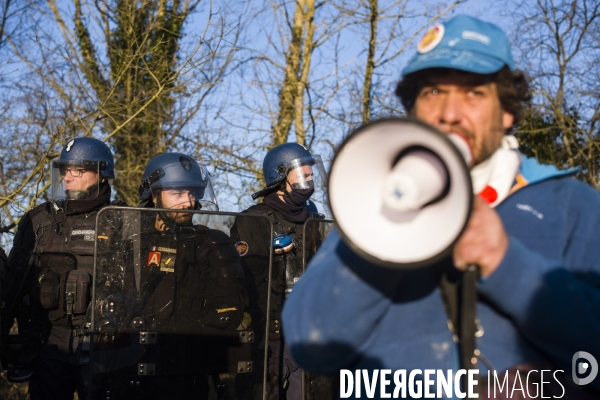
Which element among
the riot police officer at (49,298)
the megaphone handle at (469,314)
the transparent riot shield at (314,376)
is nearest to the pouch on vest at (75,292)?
the riot police officer at (49,298)

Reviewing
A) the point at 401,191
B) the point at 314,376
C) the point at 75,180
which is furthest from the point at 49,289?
the point at 401,191

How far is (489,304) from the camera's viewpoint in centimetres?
172

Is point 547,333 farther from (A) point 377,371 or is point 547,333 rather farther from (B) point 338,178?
(B) point 338,178

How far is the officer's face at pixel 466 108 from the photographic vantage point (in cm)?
175

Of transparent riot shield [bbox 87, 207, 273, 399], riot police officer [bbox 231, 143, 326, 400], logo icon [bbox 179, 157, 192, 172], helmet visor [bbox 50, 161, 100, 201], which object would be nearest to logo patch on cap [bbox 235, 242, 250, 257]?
riot police officer [bbox 231, 143, 326, 400]

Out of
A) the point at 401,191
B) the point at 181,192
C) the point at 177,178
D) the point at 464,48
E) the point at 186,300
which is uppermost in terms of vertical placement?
the point at 177,178

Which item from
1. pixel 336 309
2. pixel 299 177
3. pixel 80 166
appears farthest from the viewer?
pixel 299 177

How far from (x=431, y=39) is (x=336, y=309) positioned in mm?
644

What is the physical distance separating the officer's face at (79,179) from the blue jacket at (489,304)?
15.8 ft

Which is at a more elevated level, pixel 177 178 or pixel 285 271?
pixel 177 178

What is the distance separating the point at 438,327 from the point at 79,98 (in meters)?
9.54

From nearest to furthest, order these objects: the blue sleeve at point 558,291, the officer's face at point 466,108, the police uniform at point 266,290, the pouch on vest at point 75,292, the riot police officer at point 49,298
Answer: the blue sleeve at point 558,291 → the officer's face at point 466,108 → the police uniform at point 266,290 → the pouch on vest at point 75,292 → the riot police officer at point 49,298

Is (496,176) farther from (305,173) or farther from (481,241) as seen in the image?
(305,173)

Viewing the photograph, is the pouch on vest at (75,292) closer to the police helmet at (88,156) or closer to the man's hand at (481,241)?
the police helmet at (88,156)
